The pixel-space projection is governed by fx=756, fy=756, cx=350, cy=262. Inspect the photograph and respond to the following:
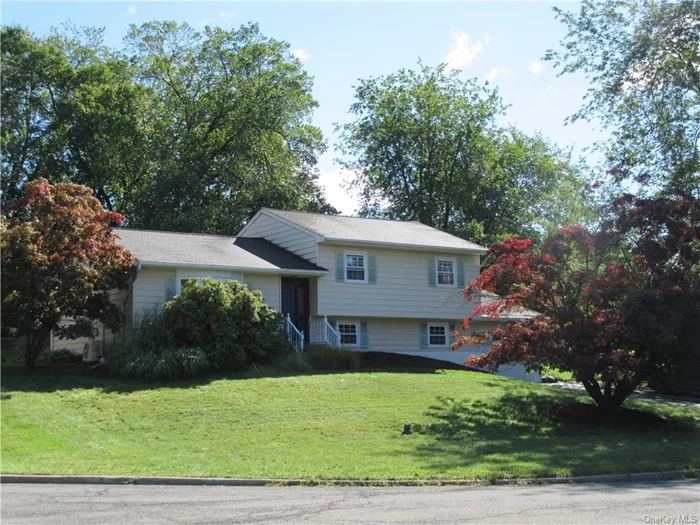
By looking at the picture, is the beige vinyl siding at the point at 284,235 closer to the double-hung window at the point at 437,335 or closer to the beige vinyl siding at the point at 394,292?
the beige vinyl siding at the point at 394,292

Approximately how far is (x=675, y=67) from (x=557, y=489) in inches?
836

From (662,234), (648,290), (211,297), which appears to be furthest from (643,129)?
(211,297)

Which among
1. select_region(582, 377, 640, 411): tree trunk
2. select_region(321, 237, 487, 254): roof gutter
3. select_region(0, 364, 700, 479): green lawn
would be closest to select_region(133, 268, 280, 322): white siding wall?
select_region(0, 364, 700, 479): green lawn

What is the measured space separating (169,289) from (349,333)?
7799mm

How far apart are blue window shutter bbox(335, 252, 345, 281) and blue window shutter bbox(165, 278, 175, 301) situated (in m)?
6.53

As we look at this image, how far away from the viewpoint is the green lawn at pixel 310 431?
13695 millimetres

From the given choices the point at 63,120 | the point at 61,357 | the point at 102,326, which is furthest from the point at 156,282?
the point at 63,120

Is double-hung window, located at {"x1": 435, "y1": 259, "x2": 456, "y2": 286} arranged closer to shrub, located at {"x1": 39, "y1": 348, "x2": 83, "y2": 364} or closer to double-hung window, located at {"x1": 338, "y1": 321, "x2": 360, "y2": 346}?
double-hung window, located at {"x1": 338, "y1": 321, "x2": 360, "y2": 346}

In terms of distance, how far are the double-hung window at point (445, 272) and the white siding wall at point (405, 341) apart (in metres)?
1.64

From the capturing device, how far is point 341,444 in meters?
15.8

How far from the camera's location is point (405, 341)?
3150cm

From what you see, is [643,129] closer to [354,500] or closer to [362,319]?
[362,319]

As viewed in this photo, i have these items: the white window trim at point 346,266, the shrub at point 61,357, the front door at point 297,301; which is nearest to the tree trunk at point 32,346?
the shrub at point 61,357

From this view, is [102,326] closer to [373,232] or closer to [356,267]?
[356,267]
